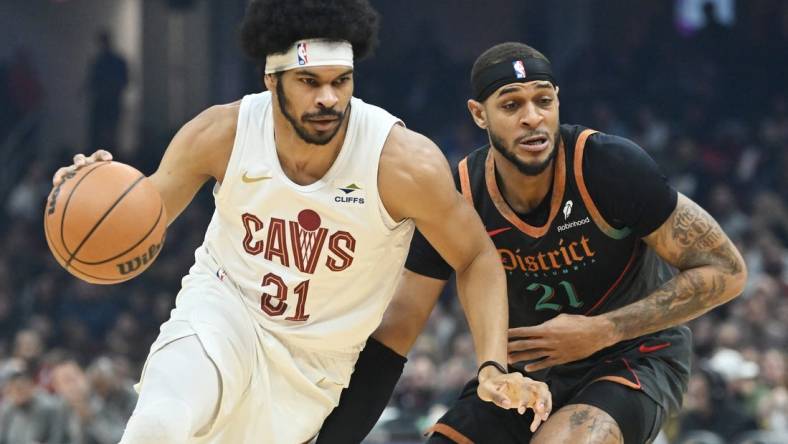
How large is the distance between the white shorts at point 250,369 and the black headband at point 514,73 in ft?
3.82

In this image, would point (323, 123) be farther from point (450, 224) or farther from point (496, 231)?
point (496, 231)

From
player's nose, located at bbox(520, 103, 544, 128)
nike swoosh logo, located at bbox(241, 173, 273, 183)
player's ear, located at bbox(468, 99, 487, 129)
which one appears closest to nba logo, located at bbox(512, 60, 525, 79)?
player's nose, located at bbox(520, 103, 544, 128)

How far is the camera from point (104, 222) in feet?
14.8

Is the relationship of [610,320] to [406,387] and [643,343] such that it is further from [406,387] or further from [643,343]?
[406,387]

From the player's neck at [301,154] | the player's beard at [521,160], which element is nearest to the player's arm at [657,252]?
the player's beard at [521,160]

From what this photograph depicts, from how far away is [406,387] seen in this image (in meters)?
11.9

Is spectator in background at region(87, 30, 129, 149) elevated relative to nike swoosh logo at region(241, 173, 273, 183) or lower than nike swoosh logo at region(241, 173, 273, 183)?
lower

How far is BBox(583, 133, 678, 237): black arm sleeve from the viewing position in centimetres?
488

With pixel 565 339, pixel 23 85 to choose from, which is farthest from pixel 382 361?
pixel 23 85

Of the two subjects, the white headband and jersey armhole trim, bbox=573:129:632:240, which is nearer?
the white headband

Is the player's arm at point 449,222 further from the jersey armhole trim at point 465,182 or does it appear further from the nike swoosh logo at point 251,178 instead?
the nike swoosh logo at point 251,178

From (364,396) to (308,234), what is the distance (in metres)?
0.78

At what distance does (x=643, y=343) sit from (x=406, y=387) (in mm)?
6899

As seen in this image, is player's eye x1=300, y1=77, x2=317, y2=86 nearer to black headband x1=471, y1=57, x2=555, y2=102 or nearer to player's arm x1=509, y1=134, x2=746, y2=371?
black headband x1=471, y1=57, x2=555, y2=102
